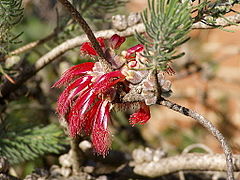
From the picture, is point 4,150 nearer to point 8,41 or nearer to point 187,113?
point 8,41

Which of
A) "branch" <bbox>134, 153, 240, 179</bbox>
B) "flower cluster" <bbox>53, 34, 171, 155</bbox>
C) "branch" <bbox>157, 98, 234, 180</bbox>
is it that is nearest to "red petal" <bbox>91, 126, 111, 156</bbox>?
"flower cluster" <bbox>53, 34, 171, 155</bbox>

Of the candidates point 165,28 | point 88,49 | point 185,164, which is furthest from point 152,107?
point 165,28

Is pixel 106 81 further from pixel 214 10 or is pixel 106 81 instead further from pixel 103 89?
pixel 214 10

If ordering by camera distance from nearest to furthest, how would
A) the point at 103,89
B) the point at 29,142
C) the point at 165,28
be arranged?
the point at 165,28
the point at 103,89
the point at 29,142

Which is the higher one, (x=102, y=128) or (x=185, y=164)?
(x=102, y=128)

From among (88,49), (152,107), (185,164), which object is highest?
(88,49)

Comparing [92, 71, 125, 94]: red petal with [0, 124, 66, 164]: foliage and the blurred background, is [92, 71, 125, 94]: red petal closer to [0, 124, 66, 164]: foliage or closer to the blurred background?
the blurred background

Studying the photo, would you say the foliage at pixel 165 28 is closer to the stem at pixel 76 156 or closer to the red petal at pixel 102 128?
the red petal at pixel 102 128

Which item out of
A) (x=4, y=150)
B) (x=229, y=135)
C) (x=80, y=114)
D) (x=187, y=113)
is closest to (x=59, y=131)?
(x=4, y=150)
